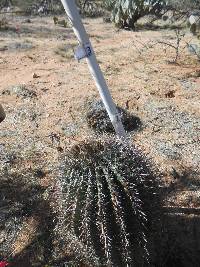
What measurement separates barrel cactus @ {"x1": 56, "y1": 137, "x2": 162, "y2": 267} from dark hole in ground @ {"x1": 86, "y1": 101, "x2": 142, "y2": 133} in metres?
2.34

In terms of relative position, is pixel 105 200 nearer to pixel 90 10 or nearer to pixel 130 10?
pixel 130 10

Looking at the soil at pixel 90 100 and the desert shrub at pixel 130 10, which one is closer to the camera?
the soil at pixel 90 100

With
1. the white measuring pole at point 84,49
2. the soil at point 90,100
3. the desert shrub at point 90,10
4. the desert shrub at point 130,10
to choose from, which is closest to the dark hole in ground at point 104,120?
the soil at point 90,100

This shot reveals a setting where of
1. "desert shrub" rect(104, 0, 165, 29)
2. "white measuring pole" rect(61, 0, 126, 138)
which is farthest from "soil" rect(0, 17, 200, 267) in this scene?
"white measuring pole" rect(61, 0, 126, 138)

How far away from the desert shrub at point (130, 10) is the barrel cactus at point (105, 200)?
7038mm

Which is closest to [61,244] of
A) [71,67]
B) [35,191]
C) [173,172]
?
[35,191]

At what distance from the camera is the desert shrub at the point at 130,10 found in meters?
10.4

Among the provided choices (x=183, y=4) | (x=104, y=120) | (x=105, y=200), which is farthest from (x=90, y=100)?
(x=183, y=4)

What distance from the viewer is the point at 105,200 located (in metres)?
3.71

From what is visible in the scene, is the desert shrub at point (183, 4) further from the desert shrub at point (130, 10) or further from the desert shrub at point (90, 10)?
the desert shrub at point (90, 10)

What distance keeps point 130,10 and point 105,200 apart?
7.54 m

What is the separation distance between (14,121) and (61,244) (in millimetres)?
2752

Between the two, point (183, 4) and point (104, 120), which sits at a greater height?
point (183, 4)

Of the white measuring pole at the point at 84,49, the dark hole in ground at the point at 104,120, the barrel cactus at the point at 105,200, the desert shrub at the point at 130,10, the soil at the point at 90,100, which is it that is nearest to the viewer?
the barrel cactus at the point at 105,200
